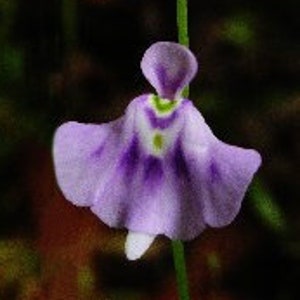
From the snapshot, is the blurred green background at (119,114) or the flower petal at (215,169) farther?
the blurred green background at (119,114)

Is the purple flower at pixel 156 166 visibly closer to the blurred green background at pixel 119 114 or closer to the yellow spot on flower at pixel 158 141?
the yellow spot on flower at pixel 158 141

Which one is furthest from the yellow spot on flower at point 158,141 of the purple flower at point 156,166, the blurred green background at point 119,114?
the blurred green background at point 119,114

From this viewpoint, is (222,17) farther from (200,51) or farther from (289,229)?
(289,229)

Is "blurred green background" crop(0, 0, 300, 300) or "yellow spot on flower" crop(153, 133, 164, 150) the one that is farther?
"blurred green background" crop(0, 0, 300, 300)

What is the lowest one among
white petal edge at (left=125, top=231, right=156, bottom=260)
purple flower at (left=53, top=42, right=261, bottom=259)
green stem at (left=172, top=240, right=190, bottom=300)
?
green stem at (left=172, top=240, right=190, bottom=300)

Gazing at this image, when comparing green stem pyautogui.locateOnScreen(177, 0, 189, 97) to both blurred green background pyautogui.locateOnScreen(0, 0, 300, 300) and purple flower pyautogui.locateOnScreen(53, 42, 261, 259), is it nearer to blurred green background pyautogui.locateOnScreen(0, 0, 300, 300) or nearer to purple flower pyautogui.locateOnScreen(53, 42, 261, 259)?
purple flower pyautogui.locateOnScreen(53, 42, 261, 259)

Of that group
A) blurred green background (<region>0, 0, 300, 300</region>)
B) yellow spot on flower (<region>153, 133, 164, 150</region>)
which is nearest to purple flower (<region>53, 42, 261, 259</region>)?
yellow spot on flower (<region>153, 133, 164, 150</region>)

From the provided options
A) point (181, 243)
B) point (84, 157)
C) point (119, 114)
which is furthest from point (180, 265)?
point (119, 114)
